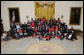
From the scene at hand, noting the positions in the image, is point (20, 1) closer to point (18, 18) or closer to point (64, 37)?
point (18, 18)

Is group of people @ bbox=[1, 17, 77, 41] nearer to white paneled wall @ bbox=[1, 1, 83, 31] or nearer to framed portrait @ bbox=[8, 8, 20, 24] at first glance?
white paneled wall @ bbox=[1, 1, 83, 31]

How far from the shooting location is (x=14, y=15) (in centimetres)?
1307

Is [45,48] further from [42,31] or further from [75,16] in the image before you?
[75,16]

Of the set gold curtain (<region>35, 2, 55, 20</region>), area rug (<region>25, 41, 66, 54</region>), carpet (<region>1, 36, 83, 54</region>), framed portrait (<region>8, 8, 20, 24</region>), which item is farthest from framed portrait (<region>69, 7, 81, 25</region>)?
framed portrait (<region>8, 8, 20, 24</region>)

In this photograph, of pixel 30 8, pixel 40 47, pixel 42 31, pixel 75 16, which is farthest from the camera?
pixel 75 16

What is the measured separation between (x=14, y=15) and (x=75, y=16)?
7953 millimetres

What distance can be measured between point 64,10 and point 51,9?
166 cm

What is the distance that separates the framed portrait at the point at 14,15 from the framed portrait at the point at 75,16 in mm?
6926

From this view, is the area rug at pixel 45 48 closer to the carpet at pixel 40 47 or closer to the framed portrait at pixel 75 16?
the carpet at pixel 40 47

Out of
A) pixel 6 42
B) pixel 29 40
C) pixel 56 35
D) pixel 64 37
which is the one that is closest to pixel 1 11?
pixel 6 42

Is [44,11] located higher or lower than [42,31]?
higher

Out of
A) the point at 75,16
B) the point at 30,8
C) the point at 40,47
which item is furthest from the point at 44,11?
the point at 40,47

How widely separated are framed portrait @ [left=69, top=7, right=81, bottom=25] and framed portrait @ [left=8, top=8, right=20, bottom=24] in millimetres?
6926

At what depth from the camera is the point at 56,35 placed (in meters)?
10.8
